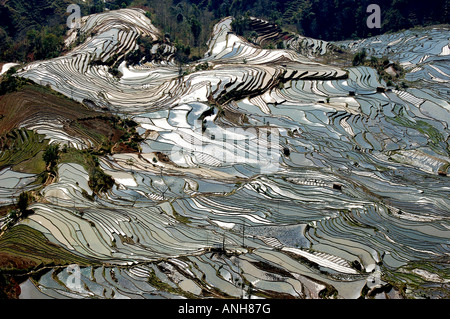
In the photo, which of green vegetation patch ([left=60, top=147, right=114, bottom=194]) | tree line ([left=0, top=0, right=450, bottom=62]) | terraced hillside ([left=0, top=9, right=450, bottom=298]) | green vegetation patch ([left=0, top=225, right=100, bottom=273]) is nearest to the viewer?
green vegetation patch ([left=0, top=225, right=100, bottom=273])

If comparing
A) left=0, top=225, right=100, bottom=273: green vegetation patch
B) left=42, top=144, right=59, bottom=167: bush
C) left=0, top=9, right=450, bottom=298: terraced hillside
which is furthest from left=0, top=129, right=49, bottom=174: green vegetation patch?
left=0, top=225, right=100, bottom=273: green vegetation patch

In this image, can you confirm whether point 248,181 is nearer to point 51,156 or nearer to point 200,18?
point 51,156

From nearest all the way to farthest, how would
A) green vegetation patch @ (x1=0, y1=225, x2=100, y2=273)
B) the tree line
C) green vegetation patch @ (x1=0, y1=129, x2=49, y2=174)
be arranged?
green vegetation patch @ (x1=0, y1=225, x2=100, y2=273)
green vegetation patch @ (x1=0, y1=129, x2=49, y2=174)
the tree line

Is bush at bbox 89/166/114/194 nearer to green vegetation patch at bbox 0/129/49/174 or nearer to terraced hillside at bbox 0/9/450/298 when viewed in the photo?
terraced hillside at bbox 0/9/450/298

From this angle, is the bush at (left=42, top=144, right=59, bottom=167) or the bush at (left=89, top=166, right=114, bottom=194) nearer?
the bush at (left=89, top=166, right=114, bottom=194)

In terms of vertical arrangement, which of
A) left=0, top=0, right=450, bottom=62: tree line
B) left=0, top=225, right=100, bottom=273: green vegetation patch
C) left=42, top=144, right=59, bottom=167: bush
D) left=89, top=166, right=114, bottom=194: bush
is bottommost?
left=0, top=225, right=100, bottom=273: green vegetation patch

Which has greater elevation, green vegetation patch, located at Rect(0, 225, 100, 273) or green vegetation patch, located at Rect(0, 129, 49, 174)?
green vegetation patch, located at Rect(0, 129, 49, 174)

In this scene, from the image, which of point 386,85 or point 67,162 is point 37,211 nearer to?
point 67,162

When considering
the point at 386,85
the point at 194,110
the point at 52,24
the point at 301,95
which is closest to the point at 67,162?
the point at 194,110

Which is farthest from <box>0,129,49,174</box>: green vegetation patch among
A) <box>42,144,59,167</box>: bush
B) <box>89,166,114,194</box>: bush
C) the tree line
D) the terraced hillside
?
the tree line
